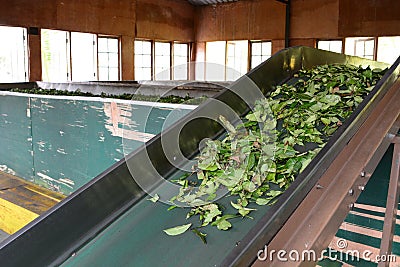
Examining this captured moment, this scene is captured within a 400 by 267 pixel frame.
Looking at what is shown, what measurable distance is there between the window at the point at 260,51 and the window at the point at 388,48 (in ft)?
9.44

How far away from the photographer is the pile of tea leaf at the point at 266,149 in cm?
155

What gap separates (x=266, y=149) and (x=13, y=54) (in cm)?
807

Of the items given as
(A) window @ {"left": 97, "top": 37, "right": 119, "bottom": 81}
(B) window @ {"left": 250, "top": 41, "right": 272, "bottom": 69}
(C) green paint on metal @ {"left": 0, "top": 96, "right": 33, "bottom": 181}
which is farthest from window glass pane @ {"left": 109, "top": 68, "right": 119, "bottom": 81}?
(C) green paint on metal @ {"left": 0, "top": 96, "right": 33, "bottom": 181}

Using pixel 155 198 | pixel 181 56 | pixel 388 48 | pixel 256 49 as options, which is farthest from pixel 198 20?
pixel 155 198

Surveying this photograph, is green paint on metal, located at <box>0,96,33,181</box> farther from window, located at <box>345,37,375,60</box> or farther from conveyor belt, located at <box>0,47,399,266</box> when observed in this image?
window, located at <box>345,37,375,60</box>

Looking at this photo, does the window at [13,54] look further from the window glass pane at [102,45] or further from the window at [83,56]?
the window glass pane at [102,45]

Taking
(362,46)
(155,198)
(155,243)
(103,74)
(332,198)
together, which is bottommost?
(155,243)

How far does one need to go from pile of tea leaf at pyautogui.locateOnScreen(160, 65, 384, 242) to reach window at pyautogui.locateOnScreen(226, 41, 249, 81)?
354 inches

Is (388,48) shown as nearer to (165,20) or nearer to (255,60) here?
(255,60)

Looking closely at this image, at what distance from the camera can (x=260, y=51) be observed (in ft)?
36.2

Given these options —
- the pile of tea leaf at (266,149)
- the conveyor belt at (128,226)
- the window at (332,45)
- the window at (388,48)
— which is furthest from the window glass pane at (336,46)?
the conveyor belt at (128,226)

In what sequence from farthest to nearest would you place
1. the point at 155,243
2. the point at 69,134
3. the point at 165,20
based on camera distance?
the point at 165,20 → the point at 69,134 → the point at 155,243

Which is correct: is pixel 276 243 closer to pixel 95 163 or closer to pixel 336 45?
pixel 95 163

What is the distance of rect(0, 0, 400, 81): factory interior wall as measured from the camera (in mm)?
8648
